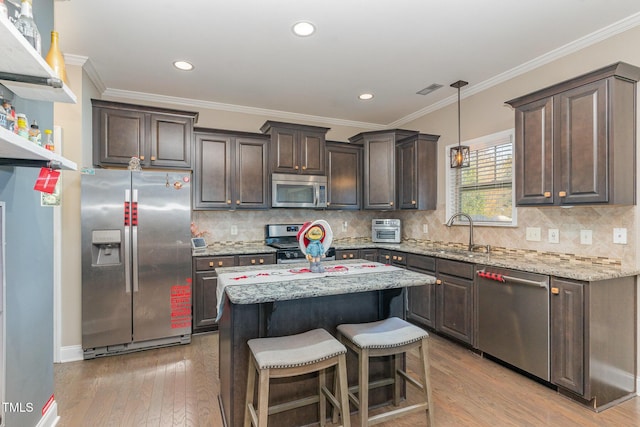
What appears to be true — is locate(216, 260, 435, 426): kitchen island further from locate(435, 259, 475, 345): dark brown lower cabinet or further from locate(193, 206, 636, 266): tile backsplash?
locate(193, 206, 636, 266): tile backsplash

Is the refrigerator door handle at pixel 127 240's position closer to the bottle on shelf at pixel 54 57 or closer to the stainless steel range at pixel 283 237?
the stainless steel range at pixel 283 237

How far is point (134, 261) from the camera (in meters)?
3.13

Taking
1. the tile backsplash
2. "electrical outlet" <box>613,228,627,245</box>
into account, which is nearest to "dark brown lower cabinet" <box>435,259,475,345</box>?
the tile backsplash

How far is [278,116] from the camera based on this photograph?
4609 mm

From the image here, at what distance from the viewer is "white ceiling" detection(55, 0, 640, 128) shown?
2301 millimetres

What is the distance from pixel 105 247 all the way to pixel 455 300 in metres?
3.45

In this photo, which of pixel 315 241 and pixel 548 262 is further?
pixel 548 262

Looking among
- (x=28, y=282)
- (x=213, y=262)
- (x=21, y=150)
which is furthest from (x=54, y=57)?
(x=213, y=262)

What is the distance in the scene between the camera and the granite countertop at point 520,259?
2322mm

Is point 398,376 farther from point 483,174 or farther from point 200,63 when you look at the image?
point 200,63

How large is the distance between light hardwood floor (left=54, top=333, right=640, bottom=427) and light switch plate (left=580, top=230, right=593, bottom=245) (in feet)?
3.80

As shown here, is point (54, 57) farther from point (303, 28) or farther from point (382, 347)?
point (382, 347)

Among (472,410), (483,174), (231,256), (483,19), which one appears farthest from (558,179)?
(231,256)

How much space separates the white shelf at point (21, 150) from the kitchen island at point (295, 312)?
39.8 inches
